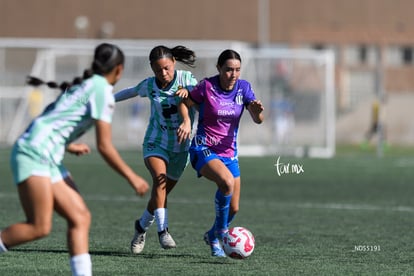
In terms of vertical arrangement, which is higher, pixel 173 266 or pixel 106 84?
pixel 106 84

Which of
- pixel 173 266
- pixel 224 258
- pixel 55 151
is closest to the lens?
pixel 55 151

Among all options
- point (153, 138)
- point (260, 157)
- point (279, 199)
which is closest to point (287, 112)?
point (260, 157)

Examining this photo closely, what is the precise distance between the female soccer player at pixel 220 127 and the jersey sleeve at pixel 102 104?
2.55 m

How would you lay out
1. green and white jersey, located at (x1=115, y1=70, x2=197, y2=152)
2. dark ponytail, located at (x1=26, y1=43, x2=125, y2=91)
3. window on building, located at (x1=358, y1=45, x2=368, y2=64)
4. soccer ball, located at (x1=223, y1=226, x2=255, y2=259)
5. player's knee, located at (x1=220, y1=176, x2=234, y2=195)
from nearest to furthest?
dark ponytail, located at (x1=26, y1=43, x2=125, y2=91), soccer ball, located at (x1=223, y1=226, x2=255, y2=259), player's knee, located at (x1=220, y1=176, x2=234, y2=195), green and white jersey, located at (x1=115, y1=70, x2=197, y2=152), window on building, located at (x1=358, y1=45, x2=368, y2=64)

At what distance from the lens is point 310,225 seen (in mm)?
12250

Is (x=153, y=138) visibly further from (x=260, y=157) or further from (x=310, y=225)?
(x=260, y=157)

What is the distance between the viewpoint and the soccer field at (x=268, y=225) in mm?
8562

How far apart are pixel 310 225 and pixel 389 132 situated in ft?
99.5

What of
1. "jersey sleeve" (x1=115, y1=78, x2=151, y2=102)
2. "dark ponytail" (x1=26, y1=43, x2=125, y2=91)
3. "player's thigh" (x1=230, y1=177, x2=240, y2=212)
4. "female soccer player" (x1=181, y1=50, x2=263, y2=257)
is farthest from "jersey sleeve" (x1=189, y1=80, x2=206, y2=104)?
"dark ponytail" (x1=26, y1=43, x2=125, y2=91)

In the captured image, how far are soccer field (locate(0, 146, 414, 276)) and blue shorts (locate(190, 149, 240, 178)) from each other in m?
0.83

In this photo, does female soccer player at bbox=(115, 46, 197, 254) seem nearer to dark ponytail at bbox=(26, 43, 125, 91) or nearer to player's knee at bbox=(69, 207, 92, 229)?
dark ponytail at bbox=(26, 43, 125, 91)

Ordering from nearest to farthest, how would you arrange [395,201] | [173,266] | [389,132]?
→ 1. [173,266]
2. [395,201]
3. [389,132]

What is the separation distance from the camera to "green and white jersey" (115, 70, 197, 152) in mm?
9602

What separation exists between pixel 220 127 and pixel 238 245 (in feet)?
4.03
